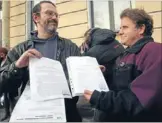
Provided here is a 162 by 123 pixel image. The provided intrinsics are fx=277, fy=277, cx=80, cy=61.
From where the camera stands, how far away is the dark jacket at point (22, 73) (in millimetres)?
1796

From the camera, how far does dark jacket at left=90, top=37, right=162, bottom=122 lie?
4.82ft

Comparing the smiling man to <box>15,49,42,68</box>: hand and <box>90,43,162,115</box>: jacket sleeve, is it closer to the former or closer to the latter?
<box>90,43,162,115</box>: jacket sleeve

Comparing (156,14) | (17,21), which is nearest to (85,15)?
(156,14)

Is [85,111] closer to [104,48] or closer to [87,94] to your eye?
[104,48]

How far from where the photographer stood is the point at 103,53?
2.07 metres

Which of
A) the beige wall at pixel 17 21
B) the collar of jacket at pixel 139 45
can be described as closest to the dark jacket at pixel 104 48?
the collar of jacket at pixel 139 45

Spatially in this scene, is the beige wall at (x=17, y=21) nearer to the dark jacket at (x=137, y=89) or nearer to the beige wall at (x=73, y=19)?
the beige wall at (x=73, y=19)

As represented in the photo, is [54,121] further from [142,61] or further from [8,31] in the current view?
[8,31]

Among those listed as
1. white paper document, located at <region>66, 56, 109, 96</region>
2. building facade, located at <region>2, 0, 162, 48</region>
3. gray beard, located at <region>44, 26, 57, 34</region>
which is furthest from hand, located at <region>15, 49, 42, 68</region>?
building facade, located at <region>2, 0, 162, 48</region>

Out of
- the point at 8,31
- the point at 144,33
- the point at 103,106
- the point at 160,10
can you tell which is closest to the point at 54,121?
the point at 103,106

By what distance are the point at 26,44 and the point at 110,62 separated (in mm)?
628

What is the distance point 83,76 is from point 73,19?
12.5 feet

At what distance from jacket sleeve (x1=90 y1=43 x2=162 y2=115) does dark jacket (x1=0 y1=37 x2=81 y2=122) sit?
0.32 m

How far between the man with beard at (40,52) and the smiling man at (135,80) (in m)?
0.34
